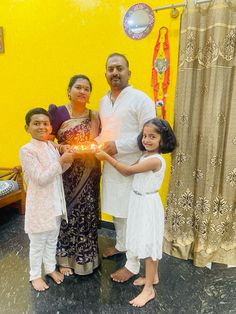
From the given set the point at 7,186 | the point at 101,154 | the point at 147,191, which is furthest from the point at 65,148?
the point at 7,186

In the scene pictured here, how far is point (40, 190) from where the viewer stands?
1844mm

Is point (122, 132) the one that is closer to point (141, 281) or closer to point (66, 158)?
point (66, 158)

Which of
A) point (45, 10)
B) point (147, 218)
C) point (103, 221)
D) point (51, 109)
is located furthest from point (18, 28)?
point (147, 218)

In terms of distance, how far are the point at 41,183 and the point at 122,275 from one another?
Result: 0.92 meters

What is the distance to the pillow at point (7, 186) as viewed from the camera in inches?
111

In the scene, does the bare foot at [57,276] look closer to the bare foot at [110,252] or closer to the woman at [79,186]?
the woman at [79,186]

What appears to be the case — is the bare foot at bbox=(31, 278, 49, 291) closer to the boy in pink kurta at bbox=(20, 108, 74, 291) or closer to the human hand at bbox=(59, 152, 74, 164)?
the boy in pink kurta at bbox=(20, 108, 74, 291)

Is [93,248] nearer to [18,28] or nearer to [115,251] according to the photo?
[115,251]

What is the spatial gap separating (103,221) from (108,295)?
1059 millimetres

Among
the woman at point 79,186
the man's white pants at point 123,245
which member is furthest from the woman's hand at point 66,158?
the man's white pants at point 123,245

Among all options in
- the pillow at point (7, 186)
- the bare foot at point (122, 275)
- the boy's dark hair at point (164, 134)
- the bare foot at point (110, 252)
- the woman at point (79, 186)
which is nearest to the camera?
the boy's dark hair at point (164, 134)

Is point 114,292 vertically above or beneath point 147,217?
beneath

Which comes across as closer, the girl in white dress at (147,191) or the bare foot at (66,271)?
the girl in white dress at (147,191)

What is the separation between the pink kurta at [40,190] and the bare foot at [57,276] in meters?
0.43
